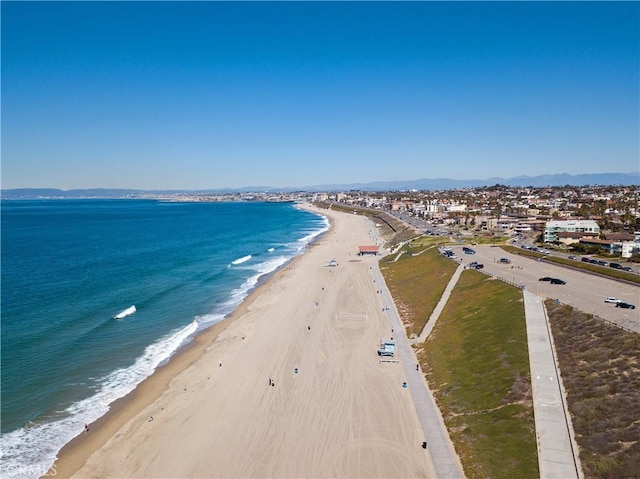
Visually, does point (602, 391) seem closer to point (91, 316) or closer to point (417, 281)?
point (417, 281)

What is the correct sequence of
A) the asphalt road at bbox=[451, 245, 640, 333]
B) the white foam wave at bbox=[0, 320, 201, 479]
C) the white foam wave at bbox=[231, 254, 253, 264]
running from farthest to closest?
the white foam wave at bbox=[231, 254, 253, 264]
the asphalt road at bbox=[451, 245, 640, 333]
the white foam wave at bbox=[0, 320, 201, 479]

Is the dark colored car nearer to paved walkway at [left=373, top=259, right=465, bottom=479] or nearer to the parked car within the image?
the parked car

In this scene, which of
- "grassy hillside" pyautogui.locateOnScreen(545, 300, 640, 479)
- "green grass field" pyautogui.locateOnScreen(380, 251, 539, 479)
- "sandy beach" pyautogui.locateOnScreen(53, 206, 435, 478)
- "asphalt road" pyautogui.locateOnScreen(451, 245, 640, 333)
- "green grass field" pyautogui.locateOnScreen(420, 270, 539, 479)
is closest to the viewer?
"grassy hillside" pyautogui.locateOnScreen(545, 300, 640, 479)

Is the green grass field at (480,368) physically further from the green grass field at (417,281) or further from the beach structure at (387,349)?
the beach structure at (387,349)

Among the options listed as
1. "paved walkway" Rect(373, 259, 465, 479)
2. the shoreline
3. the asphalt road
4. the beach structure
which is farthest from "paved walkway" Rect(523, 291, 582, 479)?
the shoreline

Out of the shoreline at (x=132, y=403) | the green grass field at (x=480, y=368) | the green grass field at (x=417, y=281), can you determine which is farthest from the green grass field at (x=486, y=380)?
the shoreline at (x=132, y=403)

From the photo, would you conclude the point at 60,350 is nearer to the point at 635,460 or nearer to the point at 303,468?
the point at 303,468

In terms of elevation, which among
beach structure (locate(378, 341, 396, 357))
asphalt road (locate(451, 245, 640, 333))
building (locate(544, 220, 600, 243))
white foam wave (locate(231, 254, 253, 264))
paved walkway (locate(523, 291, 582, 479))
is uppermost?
building (locate(544, 220, 600, 243))

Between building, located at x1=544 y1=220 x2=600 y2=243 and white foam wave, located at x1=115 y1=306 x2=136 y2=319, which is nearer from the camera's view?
white foam wave, located at x1=115 y1=306 x2=136 y2=319
